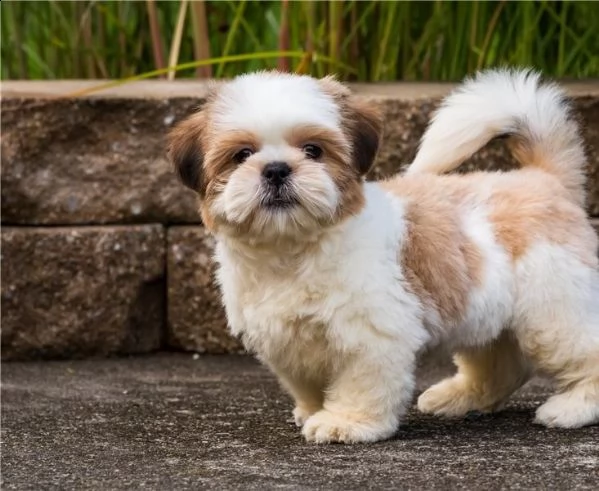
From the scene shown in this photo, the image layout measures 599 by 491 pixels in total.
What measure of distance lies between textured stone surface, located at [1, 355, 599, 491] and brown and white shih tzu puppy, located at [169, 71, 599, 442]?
18 cm

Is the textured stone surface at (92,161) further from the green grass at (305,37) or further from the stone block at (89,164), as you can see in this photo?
the green grass at (305,37)

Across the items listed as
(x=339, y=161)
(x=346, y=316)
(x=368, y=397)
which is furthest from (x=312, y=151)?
(x=368, y=397)

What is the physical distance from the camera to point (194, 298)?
5355mm

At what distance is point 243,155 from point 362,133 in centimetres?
37

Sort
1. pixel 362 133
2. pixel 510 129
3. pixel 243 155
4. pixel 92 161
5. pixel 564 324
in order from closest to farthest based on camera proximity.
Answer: pixel 243 155, pixel 362 133, pixel 564 324, pixel 510 129, pixel 92 161

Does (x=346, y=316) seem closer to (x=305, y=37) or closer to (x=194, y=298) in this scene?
(x=194, y=298)

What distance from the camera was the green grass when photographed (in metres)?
5.54

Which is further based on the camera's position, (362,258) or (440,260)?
(440,260)

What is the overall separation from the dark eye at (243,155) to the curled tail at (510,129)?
32.3 inches

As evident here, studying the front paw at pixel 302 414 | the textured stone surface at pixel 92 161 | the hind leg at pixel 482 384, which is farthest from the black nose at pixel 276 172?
the textured stone surface at pixel 92 161

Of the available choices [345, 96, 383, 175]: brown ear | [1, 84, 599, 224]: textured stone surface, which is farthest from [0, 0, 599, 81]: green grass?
[345, 96, 383, 175]: brown ear

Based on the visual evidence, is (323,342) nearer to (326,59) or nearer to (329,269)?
(329,269)

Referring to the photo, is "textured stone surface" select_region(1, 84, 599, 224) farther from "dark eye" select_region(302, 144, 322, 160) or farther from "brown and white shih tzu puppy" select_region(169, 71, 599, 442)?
"dark eye" select_region(302, 144, 322, 160)

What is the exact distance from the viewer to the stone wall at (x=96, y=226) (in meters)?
5.25
